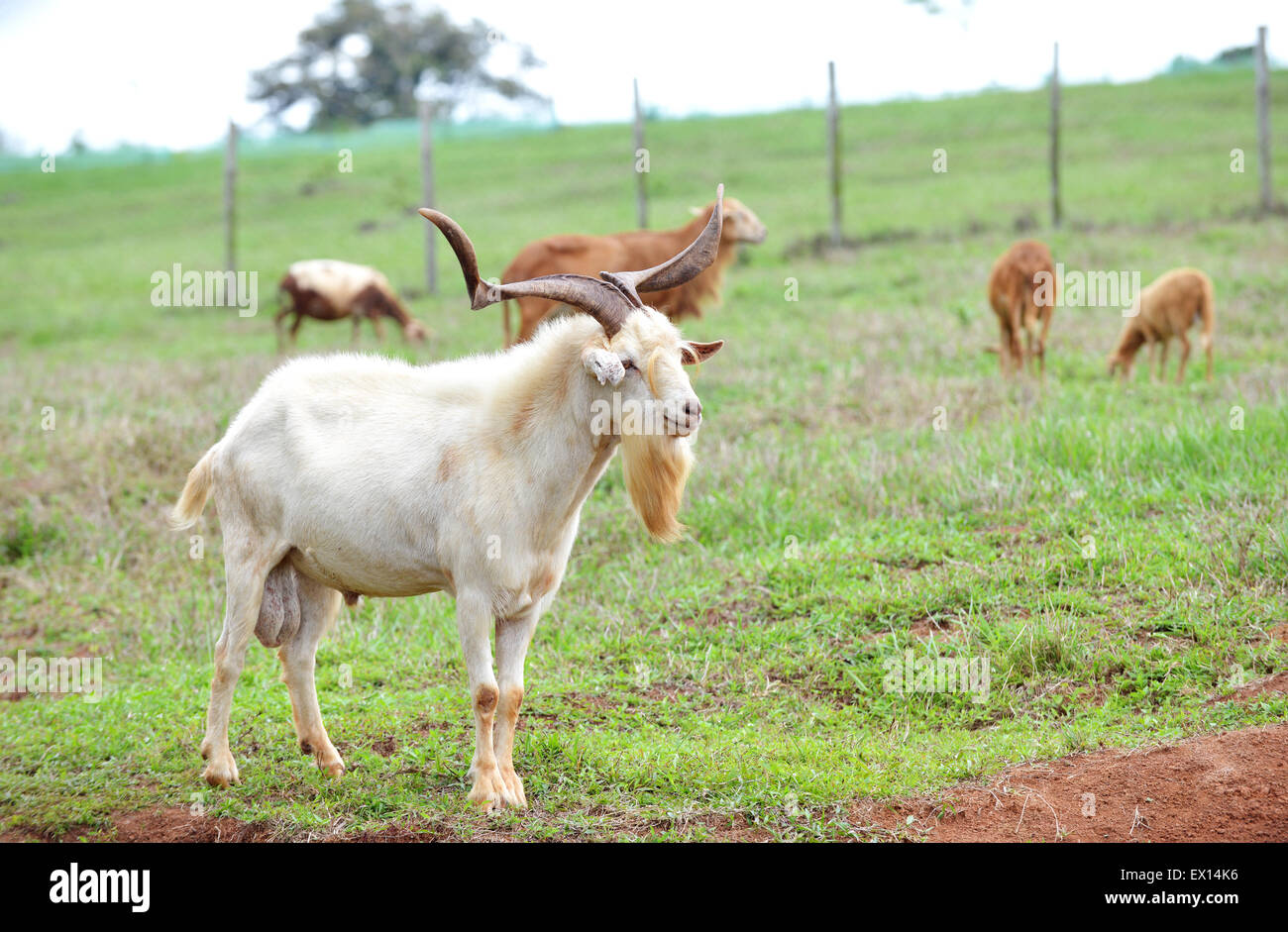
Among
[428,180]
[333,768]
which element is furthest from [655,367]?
[428,180]

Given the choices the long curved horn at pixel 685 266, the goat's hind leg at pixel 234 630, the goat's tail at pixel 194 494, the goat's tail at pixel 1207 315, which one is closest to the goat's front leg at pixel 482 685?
the goat's hind leg at pixel 234 630

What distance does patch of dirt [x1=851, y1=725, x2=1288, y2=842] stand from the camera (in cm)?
442

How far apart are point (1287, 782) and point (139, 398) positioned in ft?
35.1

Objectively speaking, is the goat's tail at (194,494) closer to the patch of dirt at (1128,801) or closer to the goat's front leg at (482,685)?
the goat's front leg at (482,685)

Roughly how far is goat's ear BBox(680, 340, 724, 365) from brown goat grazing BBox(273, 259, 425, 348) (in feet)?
35.4

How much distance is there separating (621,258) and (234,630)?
23.5 ft

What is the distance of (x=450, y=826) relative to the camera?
472 cm

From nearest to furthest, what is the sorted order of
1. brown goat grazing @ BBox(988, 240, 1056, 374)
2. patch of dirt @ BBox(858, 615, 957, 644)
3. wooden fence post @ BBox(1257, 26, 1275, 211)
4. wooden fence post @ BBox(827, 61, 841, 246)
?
patch of dirt @ BBox(858, 615, 957, 644)
brown goat grazing @ BBox(988, 240, 1056, 374)
wooden fence post @ BBox(827, 61, 841, 246)
wooden fence post @ BBox(1257, 26, 1275, 211)

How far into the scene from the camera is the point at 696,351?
16.4 ft

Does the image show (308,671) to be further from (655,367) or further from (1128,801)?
(1128,801)

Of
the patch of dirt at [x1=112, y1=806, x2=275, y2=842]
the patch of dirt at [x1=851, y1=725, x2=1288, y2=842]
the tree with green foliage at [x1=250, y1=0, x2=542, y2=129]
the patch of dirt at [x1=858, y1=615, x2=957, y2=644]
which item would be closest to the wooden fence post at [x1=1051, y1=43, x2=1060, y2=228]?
the patch of dirt at [x1=858, y1=615, x2=957, y2=644]

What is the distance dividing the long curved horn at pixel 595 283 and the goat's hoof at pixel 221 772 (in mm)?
2398

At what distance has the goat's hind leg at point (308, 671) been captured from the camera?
18.0ft

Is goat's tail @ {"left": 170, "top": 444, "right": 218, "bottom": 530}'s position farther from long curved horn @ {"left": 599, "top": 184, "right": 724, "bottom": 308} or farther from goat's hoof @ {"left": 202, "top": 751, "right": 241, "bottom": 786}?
long curved horn @ {"left": 599, "top": 184, "right": 724, "bottom": 308}
